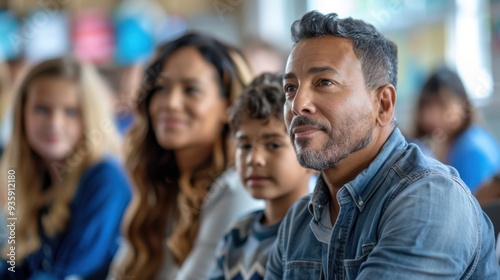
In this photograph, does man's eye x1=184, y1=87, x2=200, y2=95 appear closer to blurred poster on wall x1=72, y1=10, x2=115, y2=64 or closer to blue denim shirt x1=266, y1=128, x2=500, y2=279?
blue denim shirt x1=266, y1=128, x2=500, y2=279

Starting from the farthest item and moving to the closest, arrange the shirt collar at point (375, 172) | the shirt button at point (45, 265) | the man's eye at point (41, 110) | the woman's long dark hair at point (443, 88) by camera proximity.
Answer: the woman's long dark hair at point (443, 88), the man's eye at point (41, 110), the shirt button at point (45, 265), the shirt collar at point (375, 172)

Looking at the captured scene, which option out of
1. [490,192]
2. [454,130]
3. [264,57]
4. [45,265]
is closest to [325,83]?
[490,192]

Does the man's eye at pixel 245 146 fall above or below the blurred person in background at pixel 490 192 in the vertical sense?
above

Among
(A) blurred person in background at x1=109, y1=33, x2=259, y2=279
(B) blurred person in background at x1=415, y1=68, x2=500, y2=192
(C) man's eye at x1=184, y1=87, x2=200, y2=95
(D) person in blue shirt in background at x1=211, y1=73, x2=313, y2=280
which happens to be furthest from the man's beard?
(B) blurred person in background at x1=415, y1=68, x2=500, y2=192

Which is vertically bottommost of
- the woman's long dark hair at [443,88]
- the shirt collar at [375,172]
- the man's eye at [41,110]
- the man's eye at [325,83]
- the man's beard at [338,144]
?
the woman's long dark hair at [443,88]

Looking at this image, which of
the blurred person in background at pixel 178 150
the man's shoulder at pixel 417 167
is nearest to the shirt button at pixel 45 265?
the blurred person in background at pixel 178 150

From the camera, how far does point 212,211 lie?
1.75 metres

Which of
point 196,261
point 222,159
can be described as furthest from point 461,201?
point 222,159

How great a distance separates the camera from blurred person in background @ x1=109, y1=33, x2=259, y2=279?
1887 mm

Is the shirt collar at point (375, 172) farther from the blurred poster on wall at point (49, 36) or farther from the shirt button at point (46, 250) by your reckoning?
the blurred poster on wall at point (49, 36)

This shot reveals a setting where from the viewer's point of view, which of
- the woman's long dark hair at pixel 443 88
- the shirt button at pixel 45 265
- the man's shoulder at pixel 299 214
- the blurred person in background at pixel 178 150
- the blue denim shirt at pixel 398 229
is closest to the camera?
the blue denim shirt at pixel 398 229

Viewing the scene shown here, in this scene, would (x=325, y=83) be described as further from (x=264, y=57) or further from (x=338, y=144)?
(x=264, y=57)

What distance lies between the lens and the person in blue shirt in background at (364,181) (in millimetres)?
883

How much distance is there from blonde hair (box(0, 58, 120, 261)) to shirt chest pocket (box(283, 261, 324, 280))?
1.29m
